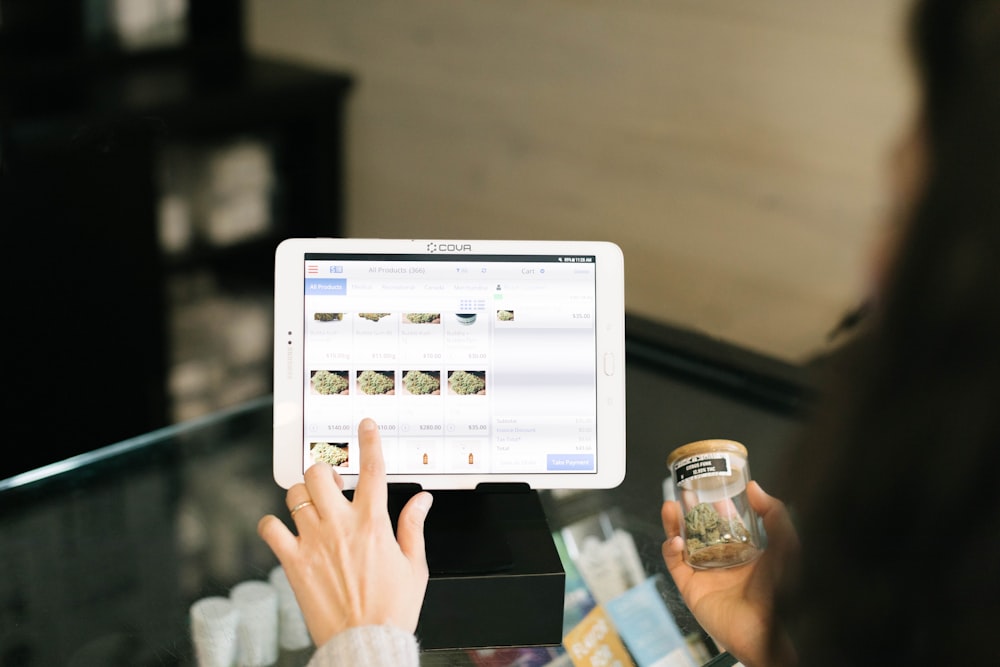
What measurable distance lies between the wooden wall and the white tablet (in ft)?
2.08

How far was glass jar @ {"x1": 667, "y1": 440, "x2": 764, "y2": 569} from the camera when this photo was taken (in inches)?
32.9

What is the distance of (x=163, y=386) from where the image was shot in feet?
5.52

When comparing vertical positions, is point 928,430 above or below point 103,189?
above

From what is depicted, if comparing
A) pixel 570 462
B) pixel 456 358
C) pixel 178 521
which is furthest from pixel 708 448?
pixel 178 521

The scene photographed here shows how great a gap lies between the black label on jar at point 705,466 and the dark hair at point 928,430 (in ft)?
1.08

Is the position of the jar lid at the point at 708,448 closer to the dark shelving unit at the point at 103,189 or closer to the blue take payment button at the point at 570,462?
the blue take payment button at the point at 570,462

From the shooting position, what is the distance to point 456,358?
0.90 m

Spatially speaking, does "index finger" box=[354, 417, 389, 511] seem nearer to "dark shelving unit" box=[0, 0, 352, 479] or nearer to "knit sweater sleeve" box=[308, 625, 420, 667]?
"knit sweater sleeve" box=[308, 625, 420, 667]

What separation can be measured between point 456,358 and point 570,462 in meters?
0.15

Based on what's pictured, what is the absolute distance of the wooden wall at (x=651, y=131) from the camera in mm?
1420

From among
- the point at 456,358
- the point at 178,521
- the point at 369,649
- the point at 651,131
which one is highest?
the point at 651,131

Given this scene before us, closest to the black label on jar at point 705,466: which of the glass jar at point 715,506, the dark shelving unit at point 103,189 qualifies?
the glass jar at point 715,506

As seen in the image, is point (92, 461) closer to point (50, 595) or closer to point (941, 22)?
point (50, 595)

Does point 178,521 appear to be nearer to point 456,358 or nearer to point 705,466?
point 456,358
